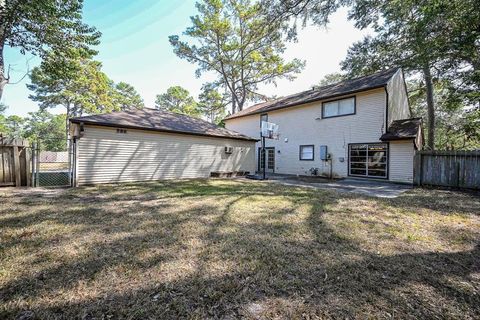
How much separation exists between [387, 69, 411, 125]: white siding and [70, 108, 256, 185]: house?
8.17 m

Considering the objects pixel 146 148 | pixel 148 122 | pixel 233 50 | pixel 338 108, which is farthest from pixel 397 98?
pixel 233 50

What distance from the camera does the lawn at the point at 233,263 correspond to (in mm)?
1949

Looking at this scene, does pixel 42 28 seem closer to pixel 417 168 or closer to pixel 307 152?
pixel 307 152

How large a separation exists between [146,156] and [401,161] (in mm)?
12144

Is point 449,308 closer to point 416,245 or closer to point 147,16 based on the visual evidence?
point 416,245

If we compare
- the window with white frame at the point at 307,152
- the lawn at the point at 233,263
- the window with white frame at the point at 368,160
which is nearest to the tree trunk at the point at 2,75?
the lawn at the point at 233,263

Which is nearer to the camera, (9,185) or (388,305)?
(388,305)

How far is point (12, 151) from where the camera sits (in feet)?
23.9

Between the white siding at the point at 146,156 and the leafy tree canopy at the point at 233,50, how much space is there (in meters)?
13.4

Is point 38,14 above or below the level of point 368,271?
above

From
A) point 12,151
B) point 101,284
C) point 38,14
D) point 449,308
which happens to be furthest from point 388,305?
point 38,14

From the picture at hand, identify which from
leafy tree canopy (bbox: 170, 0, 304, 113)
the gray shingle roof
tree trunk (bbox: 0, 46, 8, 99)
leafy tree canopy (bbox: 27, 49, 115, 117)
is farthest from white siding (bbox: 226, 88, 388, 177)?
leafy tree canopy (bbox: 27, 49, 115, 117)

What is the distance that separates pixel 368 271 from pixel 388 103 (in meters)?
11.4

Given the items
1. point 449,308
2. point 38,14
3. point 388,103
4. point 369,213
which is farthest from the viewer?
point 388,103
